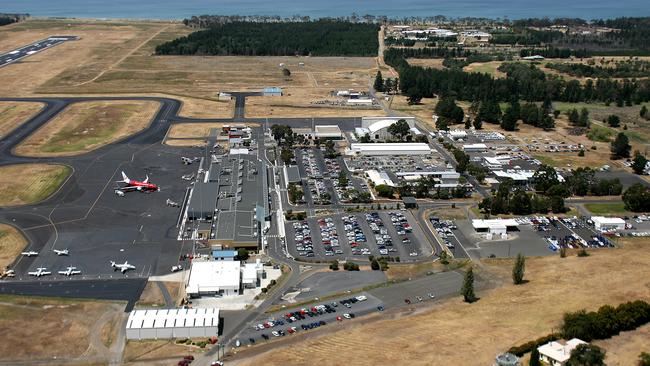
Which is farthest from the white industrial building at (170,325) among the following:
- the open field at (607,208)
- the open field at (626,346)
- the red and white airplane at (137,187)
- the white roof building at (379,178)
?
Answer: the open field at (607,208)

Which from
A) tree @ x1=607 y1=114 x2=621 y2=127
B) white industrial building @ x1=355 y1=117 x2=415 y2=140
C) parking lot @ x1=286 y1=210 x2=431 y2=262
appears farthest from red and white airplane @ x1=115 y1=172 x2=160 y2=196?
tree @ x1=607 y1=114 x2=621 y2=127

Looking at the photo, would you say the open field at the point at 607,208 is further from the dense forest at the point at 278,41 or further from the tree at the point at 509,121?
the dense forest at the point at 278,41

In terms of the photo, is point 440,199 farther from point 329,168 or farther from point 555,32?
point 555,32

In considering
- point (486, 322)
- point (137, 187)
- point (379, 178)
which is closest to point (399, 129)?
point (379, 178)

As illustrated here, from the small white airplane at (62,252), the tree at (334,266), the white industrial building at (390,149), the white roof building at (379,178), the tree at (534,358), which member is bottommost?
the tree at (334,266)

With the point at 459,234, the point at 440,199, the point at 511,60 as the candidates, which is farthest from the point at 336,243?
the point at 511,60

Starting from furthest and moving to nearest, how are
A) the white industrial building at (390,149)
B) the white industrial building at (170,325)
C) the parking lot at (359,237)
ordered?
the white industrial building at (390,149) → the parking lot at (359,237) → the white industrial building at (170,325)
